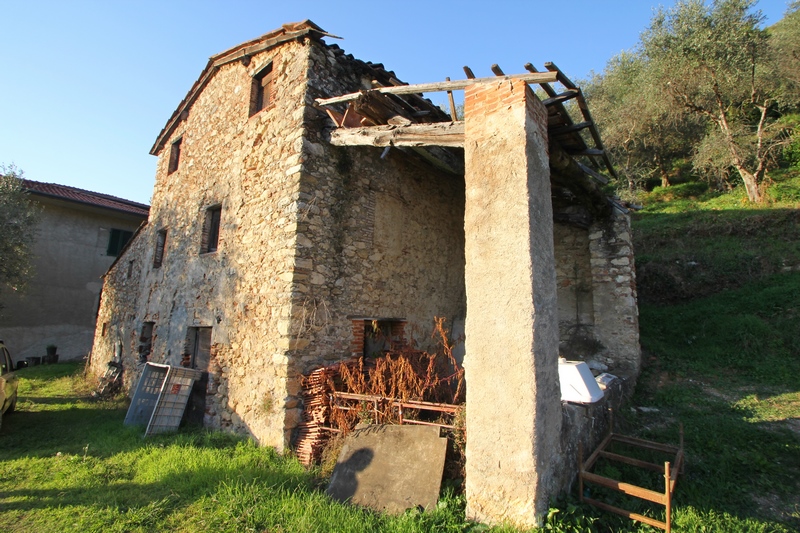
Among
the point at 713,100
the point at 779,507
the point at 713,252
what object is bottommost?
the point at 779,507

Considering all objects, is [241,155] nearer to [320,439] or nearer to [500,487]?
[320,439]

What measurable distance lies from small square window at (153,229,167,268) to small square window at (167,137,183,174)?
1.56m

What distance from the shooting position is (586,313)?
27.3 feet

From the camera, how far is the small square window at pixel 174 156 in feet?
33.1

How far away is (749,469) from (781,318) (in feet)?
18.9

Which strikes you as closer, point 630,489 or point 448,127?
point 630,489

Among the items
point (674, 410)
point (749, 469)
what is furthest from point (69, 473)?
point (674, 410)

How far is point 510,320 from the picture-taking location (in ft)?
11.4

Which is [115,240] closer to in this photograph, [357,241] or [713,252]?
[357,241]

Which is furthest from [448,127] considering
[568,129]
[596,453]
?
[596,453]

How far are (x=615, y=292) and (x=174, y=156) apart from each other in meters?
10.4

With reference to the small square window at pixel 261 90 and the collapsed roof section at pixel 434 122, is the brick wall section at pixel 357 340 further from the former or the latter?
the small square window at pixel 261 90

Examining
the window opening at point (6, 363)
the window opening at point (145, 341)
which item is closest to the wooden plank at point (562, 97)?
the window opening at point (145, 341)

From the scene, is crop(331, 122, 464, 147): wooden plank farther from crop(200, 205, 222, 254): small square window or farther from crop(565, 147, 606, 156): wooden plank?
crop(200, 205, 222, 254): small square window
